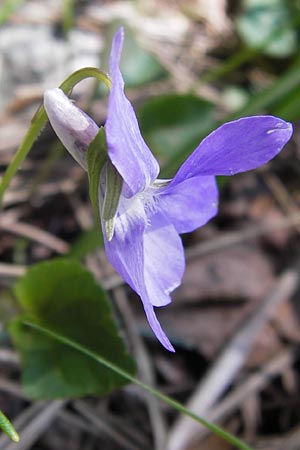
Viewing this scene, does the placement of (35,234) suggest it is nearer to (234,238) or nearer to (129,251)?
(234,238)

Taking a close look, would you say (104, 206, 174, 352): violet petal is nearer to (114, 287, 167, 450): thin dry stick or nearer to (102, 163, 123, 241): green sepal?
(102, 163, 123, 241): green sepal

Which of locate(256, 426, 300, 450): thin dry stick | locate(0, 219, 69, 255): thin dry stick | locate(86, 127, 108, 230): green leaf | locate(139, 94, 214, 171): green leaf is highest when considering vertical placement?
locate(86, 127, 108, 230): green leaf

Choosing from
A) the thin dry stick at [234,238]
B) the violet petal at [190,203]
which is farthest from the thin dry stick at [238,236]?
the violet petal at [190,203]

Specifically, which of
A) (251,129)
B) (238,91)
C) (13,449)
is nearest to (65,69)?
(238,91)

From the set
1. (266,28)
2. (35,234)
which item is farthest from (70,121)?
(266,28)

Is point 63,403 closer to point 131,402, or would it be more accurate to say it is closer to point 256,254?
point 131,402

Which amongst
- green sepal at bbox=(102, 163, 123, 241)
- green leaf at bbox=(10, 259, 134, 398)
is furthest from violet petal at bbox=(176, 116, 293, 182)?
green leaf at bbox=(10, 259, 134, 398)
